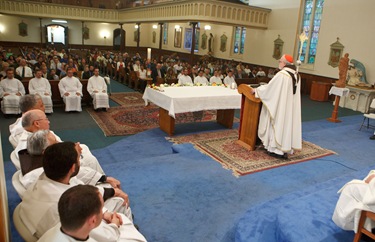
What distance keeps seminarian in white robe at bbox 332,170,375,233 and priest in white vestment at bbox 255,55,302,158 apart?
2.52 metres

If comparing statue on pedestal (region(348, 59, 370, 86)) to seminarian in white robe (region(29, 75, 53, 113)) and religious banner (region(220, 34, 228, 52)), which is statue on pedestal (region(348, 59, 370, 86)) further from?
seminarian in white robe (region(29, 75, 53, 113))

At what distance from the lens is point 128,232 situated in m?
2.39

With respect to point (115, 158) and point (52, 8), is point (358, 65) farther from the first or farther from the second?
point (52, 8)

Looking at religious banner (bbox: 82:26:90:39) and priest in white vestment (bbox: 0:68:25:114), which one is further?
religious banner (bbox: 82:26:90:39)

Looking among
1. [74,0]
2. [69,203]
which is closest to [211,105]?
[69,203]

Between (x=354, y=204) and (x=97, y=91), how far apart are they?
813 cm

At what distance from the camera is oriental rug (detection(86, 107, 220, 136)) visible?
7.63 m

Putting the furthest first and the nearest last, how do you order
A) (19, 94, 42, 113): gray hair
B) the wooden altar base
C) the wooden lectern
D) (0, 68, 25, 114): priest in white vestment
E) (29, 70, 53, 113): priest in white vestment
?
(29, 70, 53, 113): priest in white vestment
(0, 68, 25, 114): priest in white vestment
the wooden altar base
the wooden lectern
(19, 94, 42, 113): gray hair

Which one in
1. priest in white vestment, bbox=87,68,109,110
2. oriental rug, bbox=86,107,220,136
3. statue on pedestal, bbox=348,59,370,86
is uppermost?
statue on pedestal, bbox=348,59,370,86

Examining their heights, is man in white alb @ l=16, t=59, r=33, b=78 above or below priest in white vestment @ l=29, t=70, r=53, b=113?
above

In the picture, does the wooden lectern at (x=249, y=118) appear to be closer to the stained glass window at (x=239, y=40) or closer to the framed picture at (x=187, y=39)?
the stained glass window at (x=239, y=40)

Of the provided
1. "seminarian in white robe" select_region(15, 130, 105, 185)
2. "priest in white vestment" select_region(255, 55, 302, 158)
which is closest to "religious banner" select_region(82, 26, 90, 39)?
"priest in white vestment" select_region(255, 55, 302, 158)

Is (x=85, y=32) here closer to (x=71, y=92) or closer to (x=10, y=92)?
(x=71, y=92)

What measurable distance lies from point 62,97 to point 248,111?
5.85m
